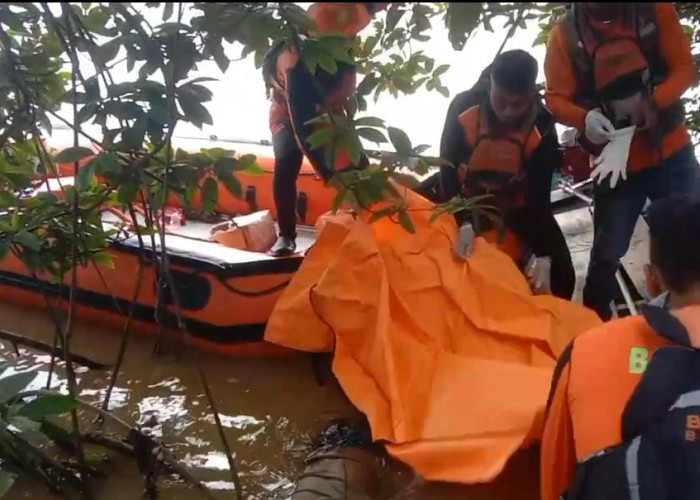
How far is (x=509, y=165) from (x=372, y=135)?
1.21 metres

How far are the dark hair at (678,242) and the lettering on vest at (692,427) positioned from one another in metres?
0.29

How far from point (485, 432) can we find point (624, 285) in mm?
1067

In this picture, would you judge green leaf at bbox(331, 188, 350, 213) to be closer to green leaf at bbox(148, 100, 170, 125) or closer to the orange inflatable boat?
green leaf at bbox(148, 100, 170, 125)

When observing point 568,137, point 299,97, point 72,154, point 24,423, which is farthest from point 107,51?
point 568,137

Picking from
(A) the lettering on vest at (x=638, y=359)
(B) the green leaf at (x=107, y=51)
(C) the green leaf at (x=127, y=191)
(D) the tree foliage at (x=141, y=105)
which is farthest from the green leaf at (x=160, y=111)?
(A) the lettering on vest at (x=638, y=359)

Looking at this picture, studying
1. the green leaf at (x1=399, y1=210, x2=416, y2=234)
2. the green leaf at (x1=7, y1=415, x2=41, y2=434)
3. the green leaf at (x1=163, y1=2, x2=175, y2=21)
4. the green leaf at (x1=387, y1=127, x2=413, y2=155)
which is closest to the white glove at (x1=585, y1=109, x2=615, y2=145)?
the green leaf at (x1=399, y1=210, x2=416, y2=234)

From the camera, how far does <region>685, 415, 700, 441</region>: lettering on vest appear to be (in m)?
1.41

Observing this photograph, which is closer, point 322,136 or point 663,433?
point 663,433

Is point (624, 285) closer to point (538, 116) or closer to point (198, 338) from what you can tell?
point (538, 116)

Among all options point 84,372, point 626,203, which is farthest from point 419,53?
point 84,372

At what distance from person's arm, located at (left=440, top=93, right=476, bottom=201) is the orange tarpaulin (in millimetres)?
130

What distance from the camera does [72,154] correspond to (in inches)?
66.1

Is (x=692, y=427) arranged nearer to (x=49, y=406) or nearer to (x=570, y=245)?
(x=49, y=406)

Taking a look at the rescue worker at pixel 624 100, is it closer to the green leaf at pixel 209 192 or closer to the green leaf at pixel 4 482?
the green leaf at pixel 209 192
